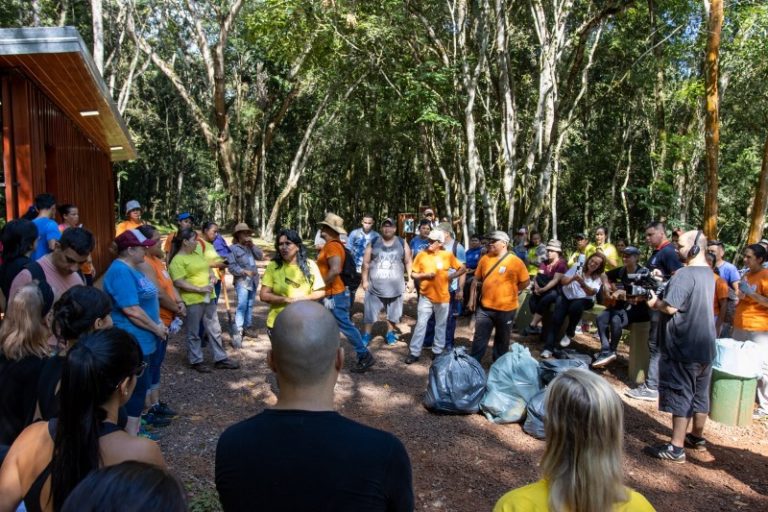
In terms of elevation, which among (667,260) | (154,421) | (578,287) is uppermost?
(667,260)

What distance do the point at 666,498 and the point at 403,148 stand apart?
90.1ft

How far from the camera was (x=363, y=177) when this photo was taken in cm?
3672

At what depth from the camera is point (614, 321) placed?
768 centimetres

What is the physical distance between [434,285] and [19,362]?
5586mm

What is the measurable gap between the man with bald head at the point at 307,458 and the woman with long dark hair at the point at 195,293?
4.91 metres

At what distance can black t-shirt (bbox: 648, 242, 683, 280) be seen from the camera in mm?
6863

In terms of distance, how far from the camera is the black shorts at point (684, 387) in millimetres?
4992

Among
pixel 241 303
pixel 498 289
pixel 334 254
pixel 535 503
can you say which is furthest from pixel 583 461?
pixel 241 303

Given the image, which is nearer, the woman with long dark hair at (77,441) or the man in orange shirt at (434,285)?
the woman with long dark hair at (77,441)

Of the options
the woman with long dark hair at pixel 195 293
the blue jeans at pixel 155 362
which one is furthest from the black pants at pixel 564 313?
the blue jeans at pixel 155 362

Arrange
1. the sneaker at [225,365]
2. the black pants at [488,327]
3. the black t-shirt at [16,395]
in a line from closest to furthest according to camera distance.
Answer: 1. the black t-shirt at [16,395]
2. the black pants at [488,327]
3. the sneaker at [225,365]

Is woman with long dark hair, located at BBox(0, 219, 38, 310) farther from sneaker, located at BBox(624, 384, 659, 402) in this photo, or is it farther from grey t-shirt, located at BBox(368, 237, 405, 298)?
sneaker, located at BBox(624, 384, 659, 402)

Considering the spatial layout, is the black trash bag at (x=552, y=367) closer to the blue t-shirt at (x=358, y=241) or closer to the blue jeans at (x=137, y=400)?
the blue jeans at (x=137, y=400)

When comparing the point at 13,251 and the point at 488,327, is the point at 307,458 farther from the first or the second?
the point at 488,327
